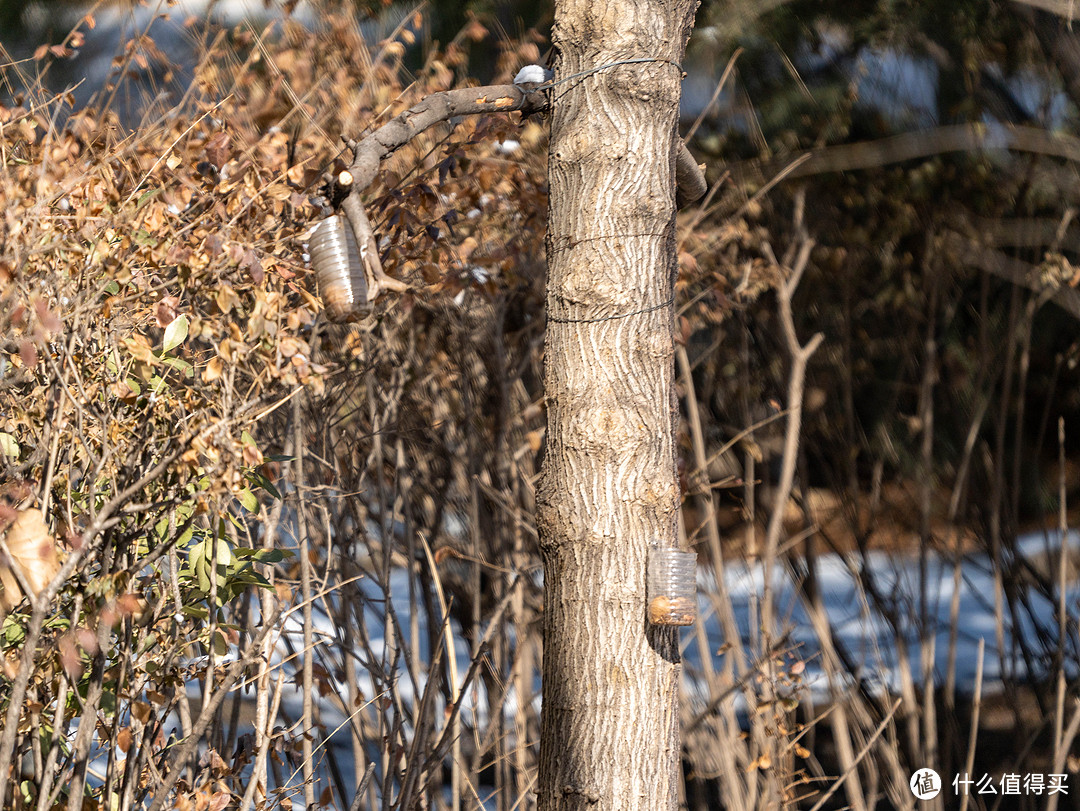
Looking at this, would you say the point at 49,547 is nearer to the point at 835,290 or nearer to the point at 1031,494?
the point at 835,290

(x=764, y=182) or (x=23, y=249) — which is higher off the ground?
(x=764, y=182)

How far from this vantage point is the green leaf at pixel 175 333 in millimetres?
1904

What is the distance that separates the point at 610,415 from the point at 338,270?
2.23 ft

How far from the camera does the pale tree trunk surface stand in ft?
6.68

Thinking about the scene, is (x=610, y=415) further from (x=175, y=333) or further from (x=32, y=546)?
(x=32, y=546)

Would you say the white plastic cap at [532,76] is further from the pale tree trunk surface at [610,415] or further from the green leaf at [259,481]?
the green leaf at [259,481]

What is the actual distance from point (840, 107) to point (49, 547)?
373 centimetres

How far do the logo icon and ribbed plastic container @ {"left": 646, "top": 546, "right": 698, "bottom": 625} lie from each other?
2.47m

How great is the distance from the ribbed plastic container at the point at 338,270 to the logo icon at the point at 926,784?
3314 millimetres

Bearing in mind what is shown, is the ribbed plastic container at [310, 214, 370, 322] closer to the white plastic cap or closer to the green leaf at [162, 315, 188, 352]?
the green leaf at [162, 315, 188, 352]

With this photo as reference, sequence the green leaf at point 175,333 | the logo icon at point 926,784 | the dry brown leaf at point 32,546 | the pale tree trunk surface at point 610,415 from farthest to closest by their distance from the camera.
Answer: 1. the logo icon at point 926,784
2. the pale tree trunk surface at point 610,415
3. the green leaf at point 175,333
4. the dry brown leaf at point 32,546

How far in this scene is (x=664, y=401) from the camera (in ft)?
7.02

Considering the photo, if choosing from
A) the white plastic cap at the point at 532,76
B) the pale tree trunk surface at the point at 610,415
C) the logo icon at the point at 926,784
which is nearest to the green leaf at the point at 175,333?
the pale tree trunk surface at the point at 610,415

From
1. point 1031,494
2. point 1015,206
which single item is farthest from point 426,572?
point 1031,494
